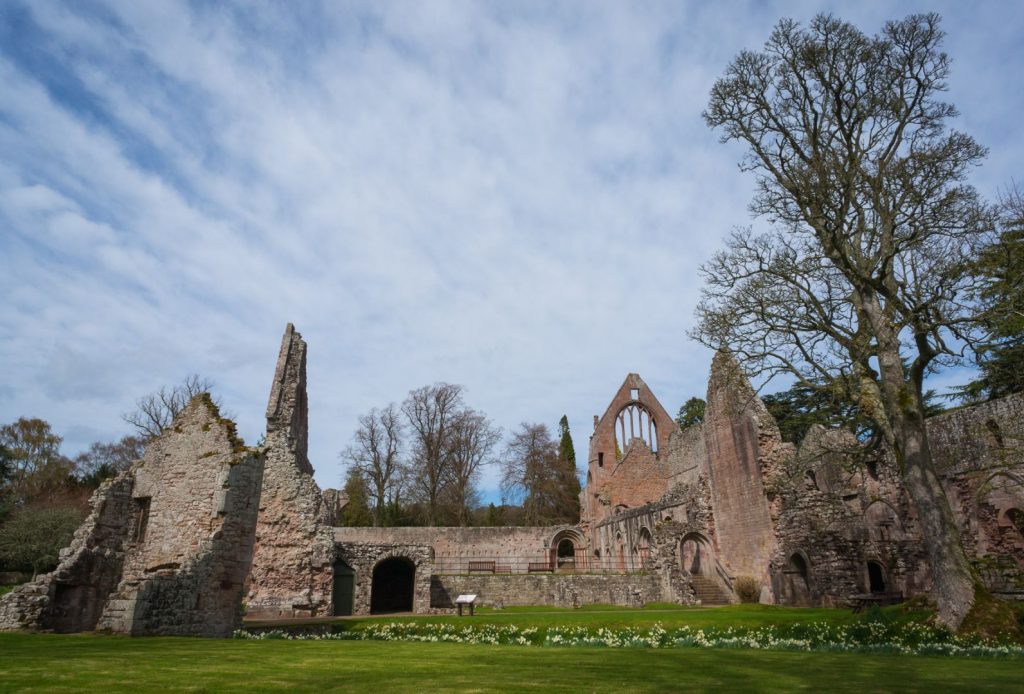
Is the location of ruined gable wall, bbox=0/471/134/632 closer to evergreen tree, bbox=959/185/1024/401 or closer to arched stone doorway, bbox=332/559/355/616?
arched stone doorway, bbox=332/559/355/616

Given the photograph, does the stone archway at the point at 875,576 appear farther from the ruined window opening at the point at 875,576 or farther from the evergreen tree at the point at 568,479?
the evergreen tree at the point at 568,479

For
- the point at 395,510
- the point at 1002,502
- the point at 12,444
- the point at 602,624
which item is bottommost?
the point at 602,624

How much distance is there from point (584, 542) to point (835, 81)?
32.1 meters

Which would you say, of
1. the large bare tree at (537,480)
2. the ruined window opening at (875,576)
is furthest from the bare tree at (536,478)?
the ruined window opening at (875,576)

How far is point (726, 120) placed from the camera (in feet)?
52.2

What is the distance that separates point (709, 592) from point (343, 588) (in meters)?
14.2

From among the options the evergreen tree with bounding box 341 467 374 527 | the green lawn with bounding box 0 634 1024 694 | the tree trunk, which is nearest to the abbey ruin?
the tree trunk

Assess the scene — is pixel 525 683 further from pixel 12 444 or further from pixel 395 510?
pixel 12 444

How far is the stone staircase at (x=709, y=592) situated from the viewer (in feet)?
80.9

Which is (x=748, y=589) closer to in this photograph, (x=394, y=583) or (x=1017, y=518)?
(x=1017, y=518)

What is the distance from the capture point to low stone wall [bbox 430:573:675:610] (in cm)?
2444

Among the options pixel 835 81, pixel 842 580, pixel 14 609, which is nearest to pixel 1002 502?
pixel 842 580

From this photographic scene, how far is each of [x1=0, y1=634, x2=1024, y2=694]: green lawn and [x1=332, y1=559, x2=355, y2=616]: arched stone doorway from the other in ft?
46.6

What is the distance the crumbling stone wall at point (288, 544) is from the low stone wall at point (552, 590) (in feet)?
18.0
